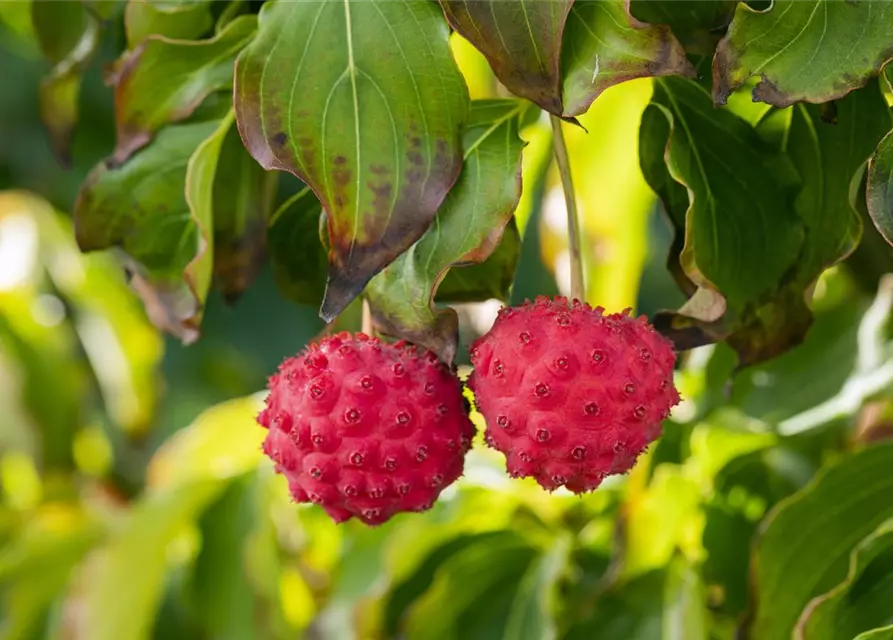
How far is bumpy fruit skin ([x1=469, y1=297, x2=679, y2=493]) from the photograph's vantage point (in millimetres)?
470

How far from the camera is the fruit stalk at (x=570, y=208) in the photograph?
1.56 feet

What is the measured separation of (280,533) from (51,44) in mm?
568

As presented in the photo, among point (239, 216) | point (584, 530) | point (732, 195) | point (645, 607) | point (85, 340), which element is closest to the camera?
point (732, 195)

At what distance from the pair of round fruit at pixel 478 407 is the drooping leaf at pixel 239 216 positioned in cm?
14

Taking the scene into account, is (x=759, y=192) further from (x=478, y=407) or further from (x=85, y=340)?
(x=85, y=340)

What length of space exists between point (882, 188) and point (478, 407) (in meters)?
0.20

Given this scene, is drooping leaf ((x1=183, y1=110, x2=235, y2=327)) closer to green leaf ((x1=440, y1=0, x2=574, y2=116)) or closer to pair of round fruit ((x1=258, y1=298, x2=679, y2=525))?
pair of round fruit ((x1=258, y1=298, x2=679, y2=525))

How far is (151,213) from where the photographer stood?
607 mm

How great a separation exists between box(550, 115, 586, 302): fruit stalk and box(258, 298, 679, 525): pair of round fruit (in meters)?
0.02

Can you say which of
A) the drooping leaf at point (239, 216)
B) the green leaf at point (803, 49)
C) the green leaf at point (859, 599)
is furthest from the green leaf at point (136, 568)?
the green leaf at point (803, 49)

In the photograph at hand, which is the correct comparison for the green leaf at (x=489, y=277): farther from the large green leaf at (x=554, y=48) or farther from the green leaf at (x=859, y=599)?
the green leaf at (x=859, y=599)

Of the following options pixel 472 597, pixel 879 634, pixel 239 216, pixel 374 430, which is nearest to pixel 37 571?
pixel 472 597

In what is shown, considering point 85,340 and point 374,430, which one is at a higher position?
point 374,430

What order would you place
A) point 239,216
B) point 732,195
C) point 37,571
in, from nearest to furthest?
point 732,195 < point 239,216 < point 37,571
